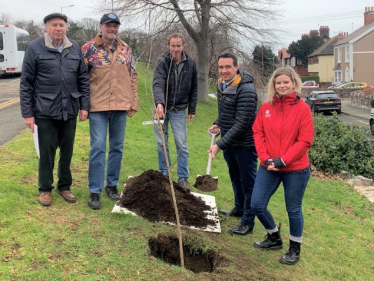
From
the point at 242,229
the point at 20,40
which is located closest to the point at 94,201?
the point at 242,229

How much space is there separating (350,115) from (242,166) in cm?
2719

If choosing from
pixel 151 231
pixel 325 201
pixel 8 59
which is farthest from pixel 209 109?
pixel 151 231

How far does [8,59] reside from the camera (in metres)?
22.5

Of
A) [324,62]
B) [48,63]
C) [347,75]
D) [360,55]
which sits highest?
[324,62]

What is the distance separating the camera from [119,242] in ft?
12.3

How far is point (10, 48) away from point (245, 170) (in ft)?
69.3

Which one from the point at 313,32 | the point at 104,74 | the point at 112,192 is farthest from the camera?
the point at 313,32

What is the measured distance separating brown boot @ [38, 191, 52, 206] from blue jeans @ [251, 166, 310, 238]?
2.24 metres

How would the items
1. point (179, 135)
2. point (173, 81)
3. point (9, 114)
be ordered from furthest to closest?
point (9, 114)
point (179, 135)
point (173, 81)

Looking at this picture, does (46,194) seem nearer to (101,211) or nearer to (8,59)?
(101,211)

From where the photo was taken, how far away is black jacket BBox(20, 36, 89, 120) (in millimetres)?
4055

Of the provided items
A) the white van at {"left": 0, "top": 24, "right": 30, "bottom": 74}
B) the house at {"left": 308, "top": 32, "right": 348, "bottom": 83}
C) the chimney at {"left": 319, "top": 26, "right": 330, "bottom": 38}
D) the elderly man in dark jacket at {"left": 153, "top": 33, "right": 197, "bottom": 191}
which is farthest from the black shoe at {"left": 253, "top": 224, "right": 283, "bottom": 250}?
the chimney at {"left": 319, "top": 26, "right": 330, "bottom": 38}

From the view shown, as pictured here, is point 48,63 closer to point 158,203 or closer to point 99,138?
point 99,138

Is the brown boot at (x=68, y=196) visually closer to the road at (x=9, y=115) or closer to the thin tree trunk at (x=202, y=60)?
the road at (x=9, y=115)
